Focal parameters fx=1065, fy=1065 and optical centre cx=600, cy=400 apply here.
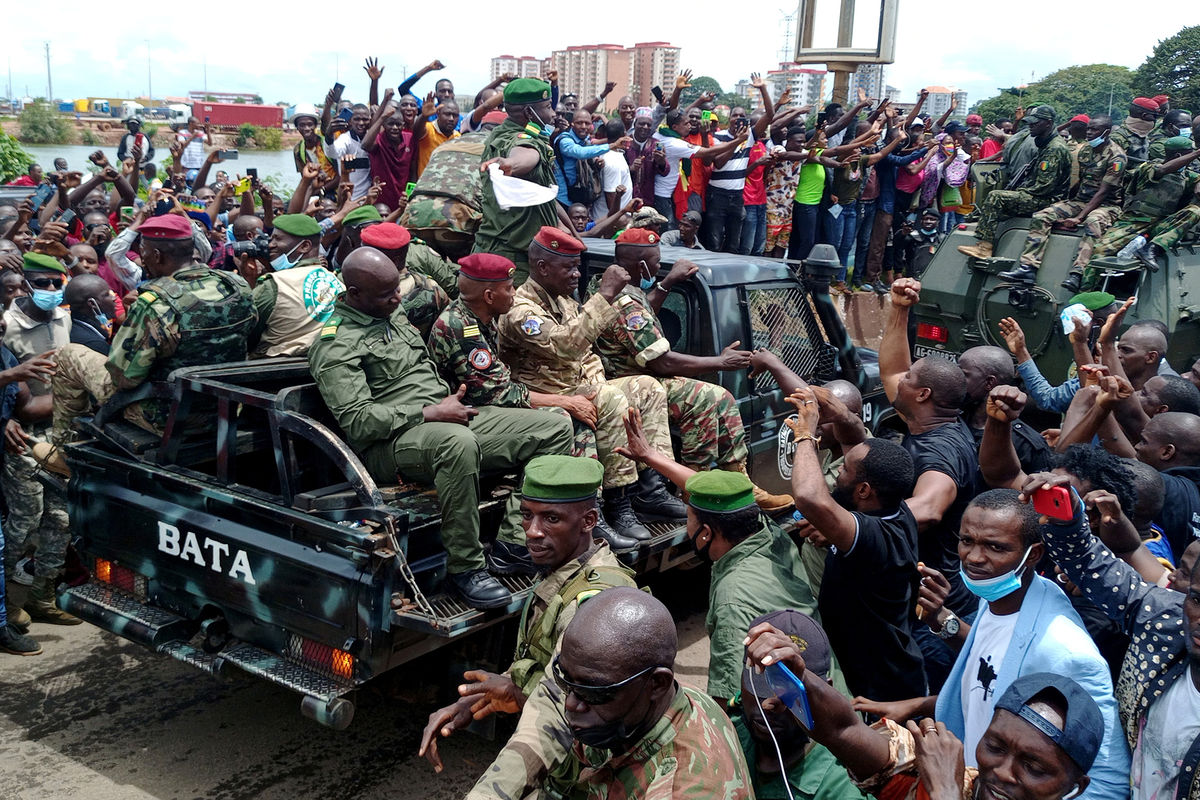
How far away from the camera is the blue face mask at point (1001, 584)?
129 inches

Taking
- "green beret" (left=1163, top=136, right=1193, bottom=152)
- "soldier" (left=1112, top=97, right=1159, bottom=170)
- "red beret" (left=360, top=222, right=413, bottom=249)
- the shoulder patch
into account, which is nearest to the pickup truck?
the shoulder patch

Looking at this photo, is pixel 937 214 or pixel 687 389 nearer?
pixel 687 389

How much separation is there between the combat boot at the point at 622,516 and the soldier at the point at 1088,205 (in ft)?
18.4

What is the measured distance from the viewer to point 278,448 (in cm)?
446

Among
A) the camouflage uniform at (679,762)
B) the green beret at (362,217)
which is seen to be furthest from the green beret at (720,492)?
the green beret at (362,217)

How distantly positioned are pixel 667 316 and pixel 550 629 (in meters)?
3.26

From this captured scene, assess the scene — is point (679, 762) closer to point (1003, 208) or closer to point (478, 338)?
point (478, 338)

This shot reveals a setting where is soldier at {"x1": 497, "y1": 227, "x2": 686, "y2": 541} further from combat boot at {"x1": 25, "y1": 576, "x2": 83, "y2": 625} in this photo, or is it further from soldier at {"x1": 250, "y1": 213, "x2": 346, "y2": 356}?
combat boot at {"x1": 25, "y1": 576, "x2": 83, "y2": 625}

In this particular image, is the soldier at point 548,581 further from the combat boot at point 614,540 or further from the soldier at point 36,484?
the soldier at point 36,484

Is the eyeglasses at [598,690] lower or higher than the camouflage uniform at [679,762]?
higher

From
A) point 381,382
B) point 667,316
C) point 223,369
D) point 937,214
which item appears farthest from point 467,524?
point 937,214

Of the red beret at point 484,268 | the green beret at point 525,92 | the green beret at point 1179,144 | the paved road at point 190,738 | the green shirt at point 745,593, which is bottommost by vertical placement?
the paved road at point 190,738

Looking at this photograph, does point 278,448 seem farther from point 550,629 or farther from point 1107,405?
point 1107,405

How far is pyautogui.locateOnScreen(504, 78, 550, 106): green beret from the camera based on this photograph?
6.89 m
